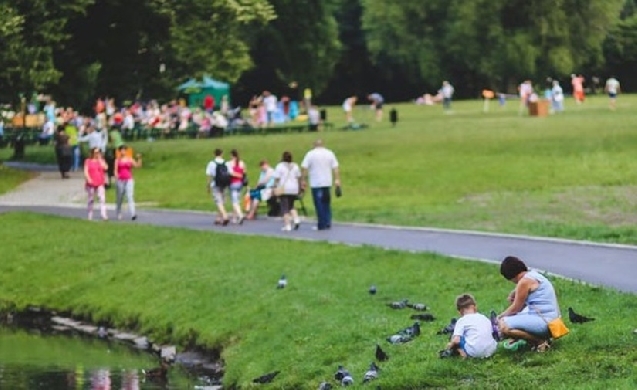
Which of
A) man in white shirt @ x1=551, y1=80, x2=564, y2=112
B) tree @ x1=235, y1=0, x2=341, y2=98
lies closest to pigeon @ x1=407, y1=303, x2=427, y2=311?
man in white shirt @ x1=551, y1=80, x2=564, y2=112

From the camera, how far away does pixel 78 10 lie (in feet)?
167

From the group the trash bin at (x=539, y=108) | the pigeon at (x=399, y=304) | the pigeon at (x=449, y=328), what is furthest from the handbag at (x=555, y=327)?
the trash bin at (x=539, y=108)

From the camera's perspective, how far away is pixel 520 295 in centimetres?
1683

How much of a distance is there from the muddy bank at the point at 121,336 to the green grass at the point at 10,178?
59.3 ft

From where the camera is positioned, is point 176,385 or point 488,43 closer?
point 176,385

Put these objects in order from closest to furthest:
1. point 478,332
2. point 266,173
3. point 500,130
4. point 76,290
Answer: point 478,332, point 76,290, point 266,173, point 500,130

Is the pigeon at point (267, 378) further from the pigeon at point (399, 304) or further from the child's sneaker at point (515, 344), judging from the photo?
the child's sneaker at point (515, 344)

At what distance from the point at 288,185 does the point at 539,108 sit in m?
42.3

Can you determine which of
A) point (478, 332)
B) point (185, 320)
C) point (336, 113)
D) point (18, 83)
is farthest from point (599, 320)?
point (336, 113)

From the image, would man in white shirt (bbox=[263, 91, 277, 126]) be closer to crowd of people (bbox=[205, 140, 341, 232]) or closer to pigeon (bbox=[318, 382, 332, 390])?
crowd of people (bbox=[205, 140, 341, 232])

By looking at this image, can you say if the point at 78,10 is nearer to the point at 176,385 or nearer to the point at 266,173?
the point at 266,173

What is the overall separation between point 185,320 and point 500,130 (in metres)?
36.7

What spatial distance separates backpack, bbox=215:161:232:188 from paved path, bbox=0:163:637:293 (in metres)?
1.01

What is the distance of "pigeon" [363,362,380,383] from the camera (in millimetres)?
17453
